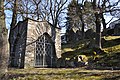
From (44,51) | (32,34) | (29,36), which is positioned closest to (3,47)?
(29,36)

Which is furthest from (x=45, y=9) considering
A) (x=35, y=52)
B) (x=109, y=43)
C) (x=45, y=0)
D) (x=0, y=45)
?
(x=0, y=45)

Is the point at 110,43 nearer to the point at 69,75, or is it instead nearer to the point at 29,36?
the point at 29,36

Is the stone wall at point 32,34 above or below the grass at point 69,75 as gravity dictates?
above

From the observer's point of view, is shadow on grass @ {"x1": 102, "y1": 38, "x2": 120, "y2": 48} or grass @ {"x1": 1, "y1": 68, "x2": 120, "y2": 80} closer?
grass @ {"x1": 1, "y1": 68, "x2": 120, "y2": 80}

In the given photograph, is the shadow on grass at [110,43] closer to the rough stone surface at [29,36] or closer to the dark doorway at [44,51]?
the rough stone surface at [29,36]

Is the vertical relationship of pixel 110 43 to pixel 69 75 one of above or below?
above

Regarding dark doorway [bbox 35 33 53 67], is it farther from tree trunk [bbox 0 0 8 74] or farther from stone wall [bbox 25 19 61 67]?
tree trunk [bbox 0 0 8 74]

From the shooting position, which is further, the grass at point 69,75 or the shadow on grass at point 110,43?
the shadow on grass at point 110,43

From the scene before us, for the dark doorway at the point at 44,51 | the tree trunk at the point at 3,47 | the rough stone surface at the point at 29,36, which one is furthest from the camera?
the dark doorway at the point at 44,51

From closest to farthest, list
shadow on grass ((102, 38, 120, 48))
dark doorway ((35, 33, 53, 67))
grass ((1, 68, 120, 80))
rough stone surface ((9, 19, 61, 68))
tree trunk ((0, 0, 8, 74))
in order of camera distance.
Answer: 1. tree trunk ((0, 0, 8, 74))
2. grass ((1, 68, 120, 80))
3. rough stone surface ((9, 19, 61, 68))
4. dark doorway ((35, 33, 53, 67))
5. shadow on grass ((102, 38, 120, 48))

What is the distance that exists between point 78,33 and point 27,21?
24143 millimetres

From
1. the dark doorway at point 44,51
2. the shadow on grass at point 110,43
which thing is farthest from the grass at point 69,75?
the shadow on grass at point 110,43

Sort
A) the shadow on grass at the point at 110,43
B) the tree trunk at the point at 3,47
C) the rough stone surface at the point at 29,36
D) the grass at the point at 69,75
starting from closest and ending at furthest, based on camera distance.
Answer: the tree trunk at the point at 3,47, the grass at the point at 69,75, the rough stone surface at the point at 29,36, the shadow on grass at the point at 110,43

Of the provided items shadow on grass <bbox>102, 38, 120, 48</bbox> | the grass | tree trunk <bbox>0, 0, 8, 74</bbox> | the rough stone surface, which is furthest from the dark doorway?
tree trunk <bbox>0, 0, 8, 74</bbox>
